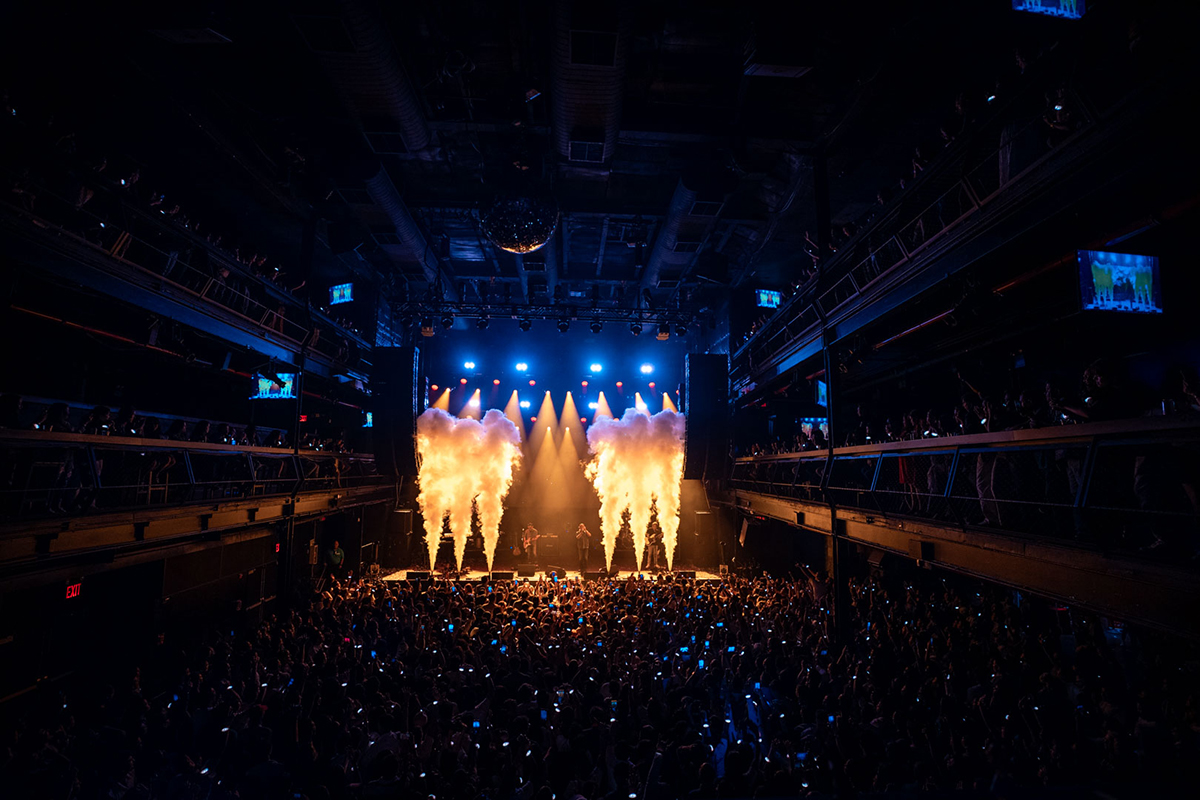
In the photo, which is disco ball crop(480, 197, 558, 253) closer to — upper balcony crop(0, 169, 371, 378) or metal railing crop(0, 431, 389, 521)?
upper balcony crop(0, 169, 371, 378)

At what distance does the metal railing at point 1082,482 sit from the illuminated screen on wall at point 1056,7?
5.74 metres

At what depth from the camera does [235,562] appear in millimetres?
15625

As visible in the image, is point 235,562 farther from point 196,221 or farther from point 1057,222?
point 1057,222

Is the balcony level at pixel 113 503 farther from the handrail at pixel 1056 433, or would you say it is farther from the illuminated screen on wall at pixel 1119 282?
the illuminated screen on wall at pixel 1119 282

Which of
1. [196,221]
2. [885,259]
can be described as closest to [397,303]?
[196,221]

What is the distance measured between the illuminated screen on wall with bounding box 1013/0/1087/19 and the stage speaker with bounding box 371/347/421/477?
53.4 ft

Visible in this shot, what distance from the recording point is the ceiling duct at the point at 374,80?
9203 mm

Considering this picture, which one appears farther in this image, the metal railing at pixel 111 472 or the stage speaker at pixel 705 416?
the stage speaker at pixel 705 416

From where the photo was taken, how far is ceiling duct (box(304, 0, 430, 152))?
9203 mm

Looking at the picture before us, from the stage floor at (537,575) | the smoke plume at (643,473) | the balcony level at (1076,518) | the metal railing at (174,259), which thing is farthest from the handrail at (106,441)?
the smoke plume at (643,473)

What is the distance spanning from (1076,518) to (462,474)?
23.0m

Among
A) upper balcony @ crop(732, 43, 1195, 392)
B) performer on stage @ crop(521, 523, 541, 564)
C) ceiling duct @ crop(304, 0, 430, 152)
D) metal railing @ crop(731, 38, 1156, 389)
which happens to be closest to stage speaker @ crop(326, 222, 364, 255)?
ceiling duct @ crop(304, 0, 430, 152)

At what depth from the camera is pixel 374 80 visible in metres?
10.5

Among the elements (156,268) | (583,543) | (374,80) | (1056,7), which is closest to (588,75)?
(374,80)
